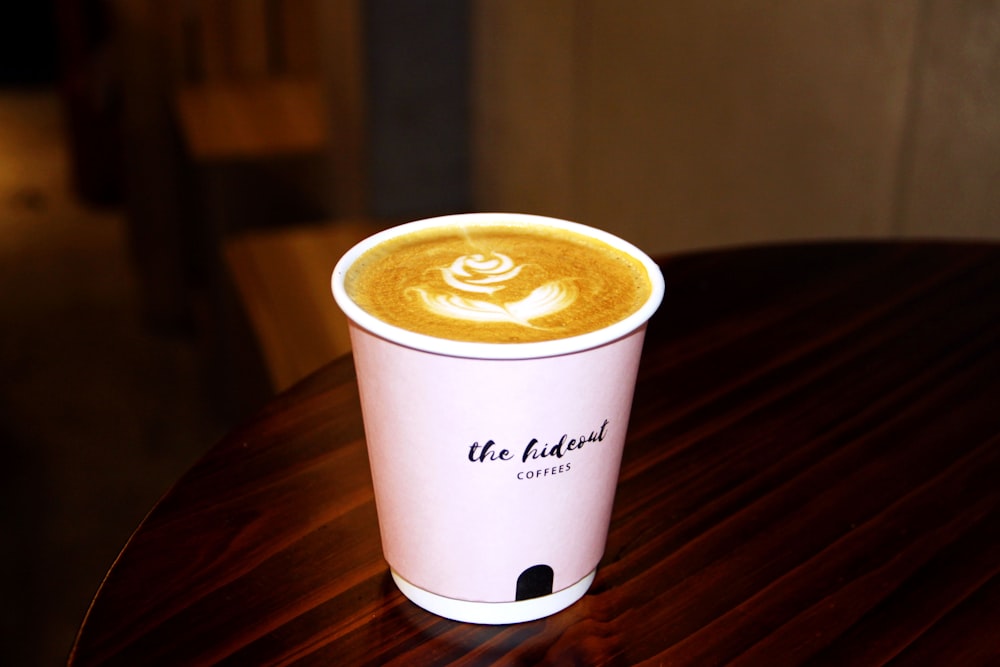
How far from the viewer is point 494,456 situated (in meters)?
0.48

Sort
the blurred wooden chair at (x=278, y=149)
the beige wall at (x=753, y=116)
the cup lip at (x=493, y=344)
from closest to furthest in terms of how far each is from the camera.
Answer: the cup lip at (x=493, y=344)
the beige wall at (x=753, y=116)
the blurred wooden chair at (x=278, y=149)

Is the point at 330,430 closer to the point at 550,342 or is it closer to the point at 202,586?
the point at 202,586

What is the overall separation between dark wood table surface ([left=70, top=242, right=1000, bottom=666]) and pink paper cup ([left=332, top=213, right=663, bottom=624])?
23 mm

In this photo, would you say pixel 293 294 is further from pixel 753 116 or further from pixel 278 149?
pixel 753 116

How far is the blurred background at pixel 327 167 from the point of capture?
1.18 meters

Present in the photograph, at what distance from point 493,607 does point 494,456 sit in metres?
0.08

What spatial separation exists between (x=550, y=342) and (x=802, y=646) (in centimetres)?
19

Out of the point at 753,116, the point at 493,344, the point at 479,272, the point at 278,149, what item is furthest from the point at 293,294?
the point at 493,344

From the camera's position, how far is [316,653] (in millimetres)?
490

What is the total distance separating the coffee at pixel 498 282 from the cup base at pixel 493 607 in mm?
127

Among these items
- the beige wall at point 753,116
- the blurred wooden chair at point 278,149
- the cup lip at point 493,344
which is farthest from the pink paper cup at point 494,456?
the blurred wooden chair at point 278,149

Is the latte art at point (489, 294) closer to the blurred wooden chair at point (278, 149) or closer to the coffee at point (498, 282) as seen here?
the coffee at point (498, 282)

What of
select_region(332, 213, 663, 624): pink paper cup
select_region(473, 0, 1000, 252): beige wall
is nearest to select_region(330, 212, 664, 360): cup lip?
select_region(332, 213, 663, 624): pink paper cup

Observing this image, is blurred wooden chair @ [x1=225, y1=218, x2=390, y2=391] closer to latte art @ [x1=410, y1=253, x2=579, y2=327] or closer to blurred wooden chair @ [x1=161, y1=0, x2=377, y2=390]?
blurred wooden chair @ [x1=161, y1=0, x2=377, y2=390]
